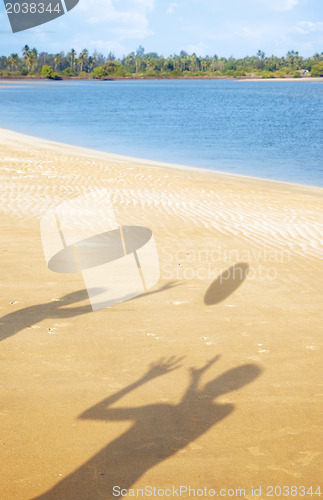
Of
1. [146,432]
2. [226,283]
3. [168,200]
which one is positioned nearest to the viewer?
[146,432]

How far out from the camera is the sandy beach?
3410 mm

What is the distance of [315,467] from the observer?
3473 mm

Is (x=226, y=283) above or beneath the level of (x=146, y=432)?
above

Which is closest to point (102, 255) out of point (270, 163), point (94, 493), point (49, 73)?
point (94, 493)

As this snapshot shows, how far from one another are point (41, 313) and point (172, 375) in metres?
1.82

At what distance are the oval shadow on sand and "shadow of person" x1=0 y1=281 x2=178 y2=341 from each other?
0.81 meters

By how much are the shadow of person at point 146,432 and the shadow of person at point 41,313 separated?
1481 millimetres

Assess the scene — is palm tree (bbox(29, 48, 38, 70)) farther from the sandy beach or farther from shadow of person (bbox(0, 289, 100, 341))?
shadow of person (bbox(0, 289, 100, 341))

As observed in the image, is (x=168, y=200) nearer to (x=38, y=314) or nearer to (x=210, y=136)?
(x=38, y=314)

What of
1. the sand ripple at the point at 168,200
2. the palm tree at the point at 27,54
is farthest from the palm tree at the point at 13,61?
the sand ripple at the point at 168,200

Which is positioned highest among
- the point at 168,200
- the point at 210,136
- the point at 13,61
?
the point at 13,61

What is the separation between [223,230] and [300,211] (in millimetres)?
2430

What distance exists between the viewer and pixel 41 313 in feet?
19.0

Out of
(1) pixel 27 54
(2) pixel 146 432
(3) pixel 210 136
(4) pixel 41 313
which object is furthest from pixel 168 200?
(1) pixel 27 54
